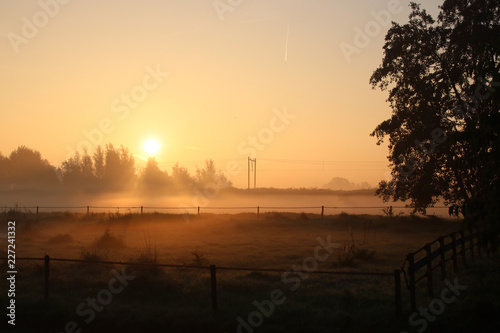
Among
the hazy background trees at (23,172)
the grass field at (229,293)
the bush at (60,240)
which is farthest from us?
the hazy background trees at (23,172)

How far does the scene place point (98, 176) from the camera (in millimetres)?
141375

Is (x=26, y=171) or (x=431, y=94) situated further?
(x=26, y=171)

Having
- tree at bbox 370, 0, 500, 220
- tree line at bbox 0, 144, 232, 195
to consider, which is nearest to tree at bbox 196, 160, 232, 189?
tree line at bbox 0, 144, 232, 195

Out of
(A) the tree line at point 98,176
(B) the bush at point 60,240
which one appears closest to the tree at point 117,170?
(A) the tree line at point 98,176

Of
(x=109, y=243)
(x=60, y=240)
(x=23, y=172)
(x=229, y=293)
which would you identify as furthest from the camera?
(x=23, y=172)

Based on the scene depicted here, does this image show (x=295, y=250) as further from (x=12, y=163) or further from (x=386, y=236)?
(x=12, y=163)

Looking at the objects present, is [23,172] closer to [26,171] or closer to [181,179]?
[26,171]

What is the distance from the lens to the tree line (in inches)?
5162

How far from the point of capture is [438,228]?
33781 mm

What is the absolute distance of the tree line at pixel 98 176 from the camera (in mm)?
131125

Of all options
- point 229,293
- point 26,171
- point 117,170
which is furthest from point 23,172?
point 229,293

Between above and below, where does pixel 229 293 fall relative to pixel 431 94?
below

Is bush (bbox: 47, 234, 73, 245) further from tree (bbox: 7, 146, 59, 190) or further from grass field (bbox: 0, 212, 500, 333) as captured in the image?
tree (bbox: 7, 146, 59, 190)

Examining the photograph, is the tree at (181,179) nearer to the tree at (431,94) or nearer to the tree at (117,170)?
the tree at (117,170)
